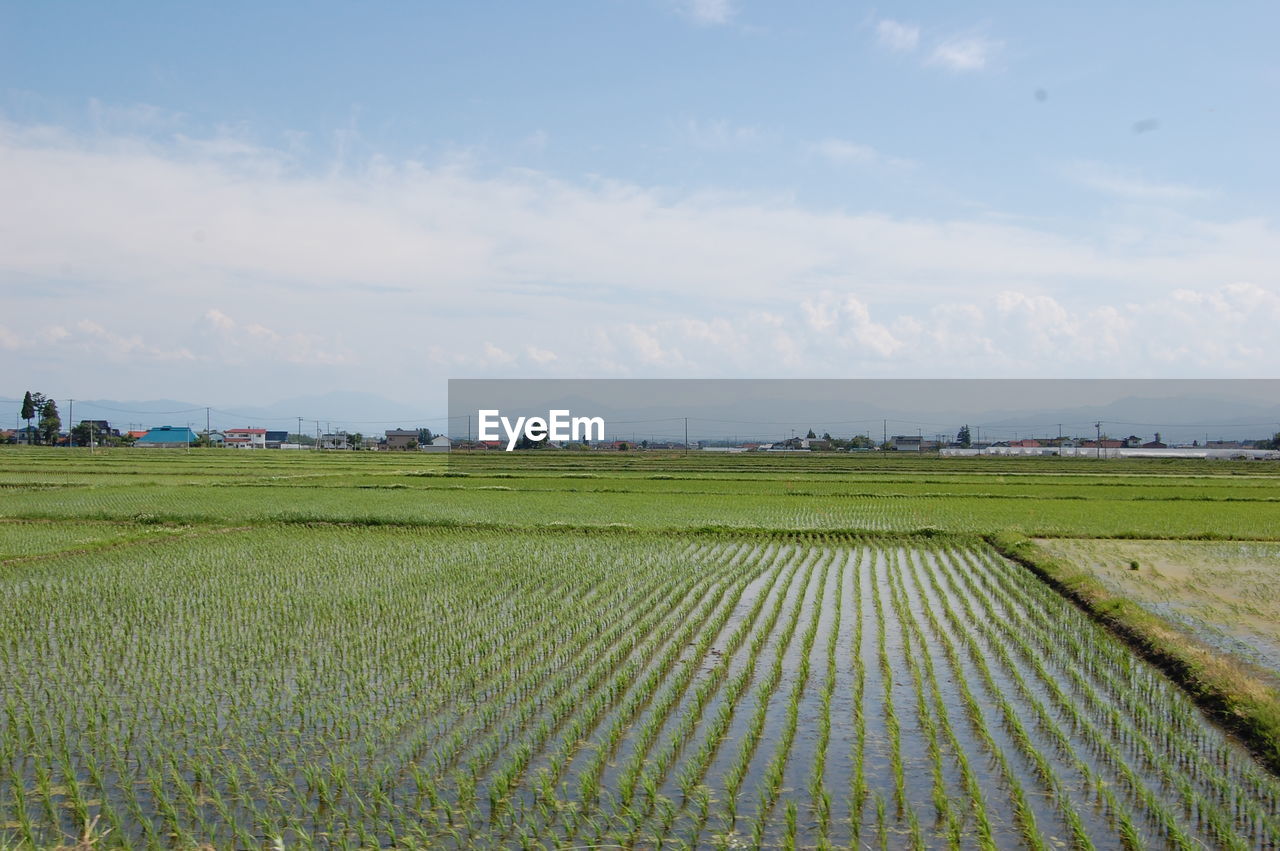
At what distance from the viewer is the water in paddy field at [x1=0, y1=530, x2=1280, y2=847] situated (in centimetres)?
395

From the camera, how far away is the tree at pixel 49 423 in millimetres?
68500

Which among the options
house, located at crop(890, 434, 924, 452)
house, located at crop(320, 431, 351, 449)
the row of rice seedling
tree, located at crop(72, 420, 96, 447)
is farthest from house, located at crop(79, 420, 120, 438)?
house, located at crop(890, 434, 924, 452)

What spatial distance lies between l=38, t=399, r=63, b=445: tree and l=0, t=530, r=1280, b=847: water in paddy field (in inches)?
2718

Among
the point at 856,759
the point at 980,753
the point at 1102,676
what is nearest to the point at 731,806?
the point at 856,759

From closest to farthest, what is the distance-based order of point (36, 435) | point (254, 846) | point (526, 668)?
point (254, 846), point (526, 668), point (36, 435)

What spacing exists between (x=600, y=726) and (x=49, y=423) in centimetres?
7571

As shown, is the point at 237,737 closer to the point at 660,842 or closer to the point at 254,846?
the point at 254,846

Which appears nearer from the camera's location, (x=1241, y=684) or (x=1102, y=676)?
(x=1241, y=684)

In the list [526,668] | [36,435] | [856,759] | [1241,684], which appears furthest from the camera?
[36,435]

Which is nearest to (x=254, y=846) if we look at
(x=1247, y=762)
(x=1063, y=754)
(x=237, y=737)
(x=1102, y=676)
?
(x=237, y=737)

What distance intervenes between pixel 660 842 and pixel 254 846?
1.53 metres

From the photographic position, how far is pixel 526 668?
649 centimetres

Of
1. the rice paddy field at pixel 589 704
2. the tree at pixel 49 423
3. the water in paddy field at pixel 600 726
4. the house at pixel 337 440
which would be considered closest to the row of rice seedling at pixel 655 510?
the rice paddy field at pixel 589 704

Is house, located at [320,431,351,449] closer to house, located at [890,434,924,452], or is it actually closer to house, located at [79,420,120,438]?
house, located at [79,420,120,438]
